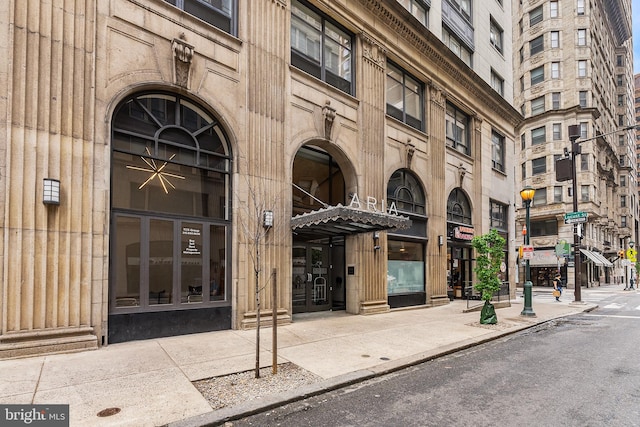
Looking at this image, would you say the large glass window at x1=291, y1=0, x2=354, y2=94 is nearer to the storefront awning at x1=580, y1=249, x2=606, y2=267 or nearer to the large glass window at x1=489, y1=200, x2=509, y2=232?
the large glass window at x1=489, y1=200, x2=509, y2=232

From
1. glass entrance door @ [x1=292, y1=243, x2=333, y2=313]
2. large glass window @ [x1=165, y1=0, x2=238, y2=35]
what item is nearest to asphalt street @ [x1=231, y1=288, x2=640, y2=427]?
glass entrance door @ [x1=292, y1=243, x2=333, y2=313]

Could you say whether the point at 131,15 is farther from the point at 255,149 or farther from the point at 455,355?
the point at 455,355

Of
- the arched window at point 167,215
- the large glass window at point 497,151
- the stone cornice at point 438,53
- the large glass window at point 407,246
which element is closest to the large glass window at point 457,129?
the stone cornice at point 438,53

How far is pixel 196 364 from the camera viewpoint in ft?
22.9

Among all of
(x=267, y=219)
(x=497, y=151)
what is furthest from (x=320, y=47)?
(x=497, y=151)

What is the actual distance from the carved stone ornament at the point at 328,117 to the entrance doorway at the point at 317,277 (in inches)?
150

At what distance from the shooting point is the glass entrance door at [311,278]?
13.1 m

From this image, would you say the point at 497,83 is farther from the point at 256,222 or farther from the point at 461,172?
the point at 256,222

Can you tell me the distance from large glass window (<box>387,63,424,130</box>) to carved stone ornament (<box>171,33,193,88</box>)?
8726 millimetres

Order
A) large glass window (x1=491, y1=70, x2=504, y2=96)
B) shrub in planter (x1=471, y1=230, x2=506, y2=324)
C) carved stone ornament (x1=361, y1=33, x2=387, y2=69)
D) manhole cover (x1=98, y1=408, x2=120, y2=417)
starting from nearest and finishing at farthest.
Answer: manhole cover (x1=98, y1=408, x2=120, y2=417)
shrub in planter (x1=471, y1=230, x2=506, y2=324)
carved stone ornament (x1=361, y1=33, x2=387, y2=69)
large glass window (x1=491, y1=70, x2=504, y2=96)

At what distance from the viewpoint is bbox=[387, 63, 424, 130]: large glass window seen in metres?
16.1

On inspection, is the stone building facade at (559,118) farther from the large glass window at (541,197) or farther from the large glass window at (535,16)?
the large glass window at (535,16)

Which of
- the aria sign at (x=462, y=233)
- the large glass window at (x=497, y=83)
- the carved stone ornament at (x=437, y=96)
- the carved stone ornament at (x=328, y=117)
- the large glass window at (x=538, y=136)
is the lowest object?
the aria sign at (x=462, y=233)

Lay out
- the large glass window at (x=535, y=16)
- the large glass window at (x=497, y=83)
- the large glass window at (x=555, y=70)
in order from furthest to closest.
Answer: the large glass window at (x=535, y=16) → the large glass window at (x=555, y=70) → the large glass window at (x=497, y=83)
